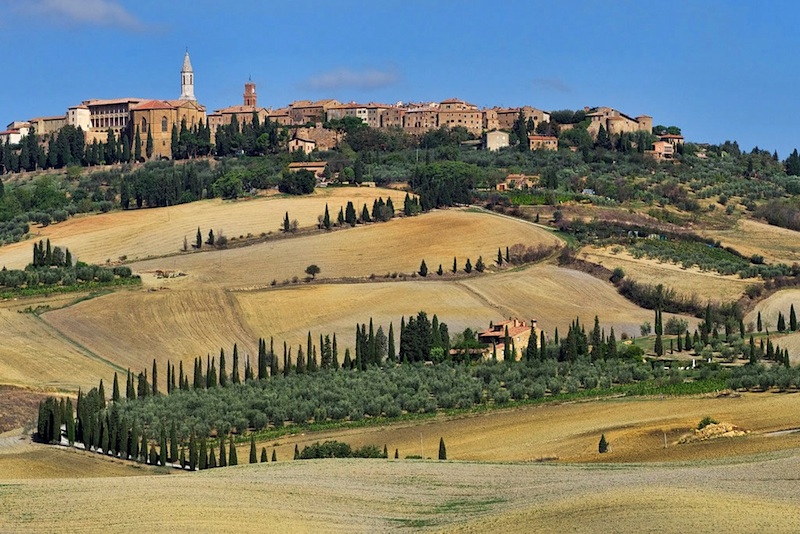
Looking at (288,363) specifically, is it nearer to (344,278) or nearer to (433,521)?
(344,278)

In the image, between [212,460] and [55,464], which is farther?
[212,460]

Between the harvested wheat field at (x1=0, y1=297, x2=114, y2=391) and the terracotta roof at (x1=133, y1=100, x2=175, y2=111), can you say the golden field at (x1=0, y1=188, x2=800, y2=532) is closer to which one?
the harvested wheat field at (x1=0, y1=297, x2=114, y2=391)

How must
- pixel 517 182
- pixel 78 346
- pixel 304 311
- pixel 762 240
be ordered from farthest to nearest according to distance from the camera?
pixel 517 182 → pixel 762 240 → pixel 304 311 → pixel 78 346

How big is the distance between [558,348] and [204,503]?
48.8 meters

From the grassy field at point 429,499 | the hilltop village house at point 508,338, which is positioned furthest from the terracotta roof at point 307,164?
the grassy field at point 429,499

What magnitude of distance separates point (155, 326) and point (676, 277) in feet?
129

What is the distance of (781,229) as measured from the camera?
149m

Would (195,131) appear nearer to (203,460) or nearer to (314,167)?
(314,167)

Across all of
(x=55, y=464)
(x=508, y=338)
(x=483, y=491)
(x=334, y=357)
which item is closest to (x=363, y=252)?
(x=508, y=338)

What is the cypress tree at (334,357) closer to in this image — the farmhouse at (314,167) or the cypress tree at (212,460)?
the cypress tree at (212,460)

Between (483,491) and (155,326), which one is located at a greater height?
(155,326)

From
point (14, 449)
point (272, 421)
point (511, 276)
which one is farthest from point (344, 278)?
point (14, 449)

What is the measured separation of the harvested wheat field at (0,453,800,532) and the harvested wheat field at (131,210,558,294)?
64.0 metres

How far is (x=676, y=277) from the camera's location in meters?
122
